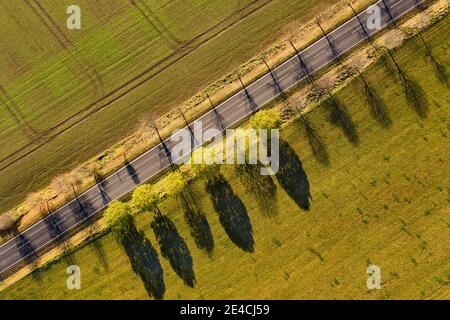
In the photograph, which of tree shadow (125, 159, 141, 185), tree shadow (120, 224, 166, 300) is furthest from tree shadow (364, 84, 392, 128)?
tree shadow (120, 224, 166, 300)

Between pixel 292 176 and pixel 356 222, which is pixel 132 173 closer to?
pixel 292 176

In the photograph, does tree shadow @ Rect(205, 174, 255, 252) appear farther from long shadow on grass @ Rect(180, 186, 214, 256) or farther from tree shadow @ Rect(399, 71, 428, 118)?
tree shadow @ Rect(399, 71, 428, 118)

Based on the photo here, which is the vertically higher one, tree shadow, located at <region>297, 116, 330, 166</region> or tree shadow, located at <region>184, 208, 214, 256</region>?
tree shadow, located at <region>297, 116, 330, 166</region>

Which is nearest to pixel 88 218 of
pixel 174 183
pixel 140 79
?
pixel 174 183

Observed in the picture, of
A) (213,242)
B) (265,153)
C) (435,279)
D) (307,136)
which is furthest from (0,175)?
(435,279)

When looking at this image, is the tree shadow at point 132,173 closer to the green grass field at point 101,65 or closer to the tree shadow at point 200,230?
the green grass field at point 101,65
